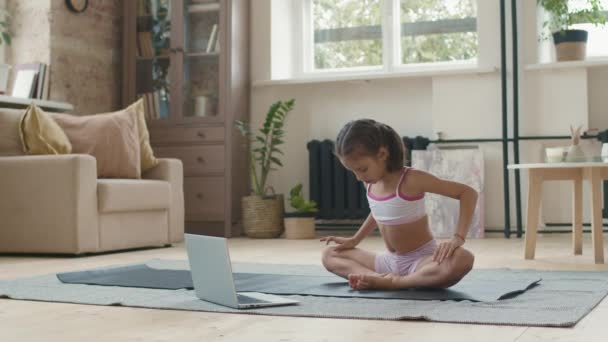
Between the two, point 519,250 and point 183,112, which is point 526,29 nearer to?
point 519,250

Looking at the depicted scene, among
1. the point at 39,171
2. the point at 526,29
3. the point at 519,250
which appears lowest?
the point at 519,250

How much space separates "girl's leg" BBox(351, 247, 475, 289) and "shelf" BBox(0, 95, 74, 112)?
9.69 feet

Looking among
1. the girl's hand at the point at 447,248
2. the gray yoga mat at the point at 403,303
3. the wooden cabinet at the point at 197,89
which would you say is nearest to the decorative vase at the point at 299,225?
the wooden cabinet at the point at 197,89

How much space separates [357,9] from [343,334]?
442 cm

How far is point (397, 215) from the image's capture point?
2.25 meters

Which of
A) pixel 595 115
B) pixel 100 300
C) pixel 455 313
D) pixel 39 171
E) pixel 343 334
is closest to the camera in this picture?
pixel 343 334

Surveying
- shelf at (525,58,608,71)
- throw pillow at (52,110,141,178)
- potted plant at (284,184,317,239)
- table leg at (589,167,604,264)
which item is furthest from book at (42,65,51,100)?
table leg at (589,167,604,264)

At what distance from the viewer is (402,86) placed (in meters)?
5.48

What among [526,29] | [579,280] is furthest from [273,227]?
[579,280]

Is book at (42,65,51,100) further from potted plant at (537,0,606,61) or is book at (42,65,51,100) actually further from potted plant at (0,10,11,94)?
potted plant at (537,0,606,61)

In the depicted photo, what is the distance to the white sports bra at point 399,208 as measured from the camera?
87.9 inches

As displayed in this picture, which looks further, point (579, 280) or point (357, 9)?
point (357, 9)

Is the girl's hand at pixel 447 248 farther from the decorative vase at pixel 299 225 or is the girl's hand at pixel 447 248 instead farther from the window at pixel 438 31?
the window at pixel 438 31

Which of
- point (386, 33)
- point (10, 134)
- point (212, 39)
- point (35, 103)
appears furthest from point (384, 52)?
point (10, 134)
